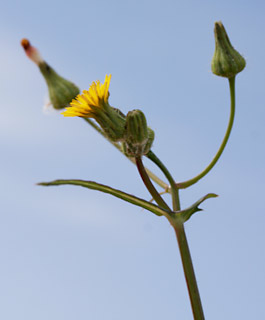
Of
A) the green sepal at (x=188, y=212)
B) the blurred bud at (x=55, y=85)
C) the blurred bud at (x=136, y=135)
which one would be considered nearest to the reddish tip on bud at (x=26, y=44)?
the blurred bud at (x=55, y=85)

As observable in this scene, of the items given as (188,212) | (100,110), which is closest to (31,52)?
(100,110)

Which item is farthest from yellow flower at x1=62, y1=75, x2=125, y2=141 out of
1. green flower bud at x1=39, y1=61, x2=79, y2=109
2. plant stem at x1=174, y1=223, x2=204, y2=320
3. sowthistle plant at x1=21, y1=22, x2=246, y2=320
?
green flower bud at x1=39, y1=61, x2=79, y2=109

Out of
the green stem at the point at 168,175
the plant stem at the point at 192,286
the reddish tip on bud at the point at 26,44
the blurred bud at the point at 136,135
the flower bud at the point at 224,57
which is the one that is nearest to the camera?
the plant stem at the point at 192,286

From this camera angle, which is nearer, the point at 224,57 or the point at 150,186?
the point at 150,186

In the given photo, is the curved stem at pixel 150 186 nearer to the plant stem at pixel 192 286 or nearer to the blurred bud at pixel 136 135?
the blurred bud at pixel 136 135

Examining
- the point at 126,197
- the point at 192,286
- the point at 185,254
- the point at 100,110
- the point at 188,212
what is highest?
the point at 100,110

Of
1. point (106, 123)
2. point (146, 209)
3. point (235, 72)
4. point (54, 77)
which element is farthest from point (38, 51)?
point (146, 209)

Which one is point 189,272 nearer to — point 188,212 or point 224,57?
point 188,212

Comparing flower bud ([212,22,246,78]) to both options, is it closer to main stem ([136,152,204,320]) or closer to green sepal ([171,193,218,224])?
main stem ([136,152,204,320])
